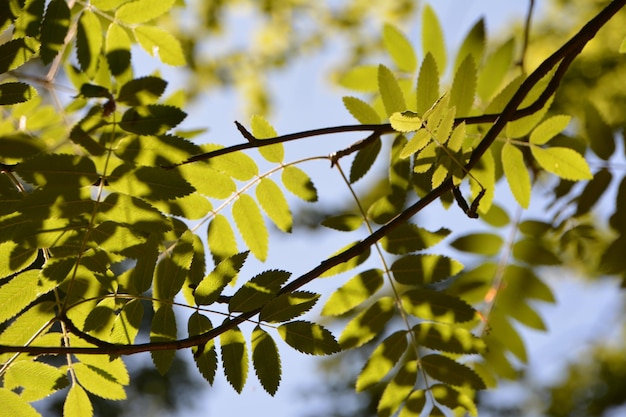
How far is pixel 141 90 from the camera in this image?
1.93 meters

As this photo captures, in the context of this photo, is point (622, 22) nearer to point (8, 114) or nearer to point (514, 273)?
point (514, 273)

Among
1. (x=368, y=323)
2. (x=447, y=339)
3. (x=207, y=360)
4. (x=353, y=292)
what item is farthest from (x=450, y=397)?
(x=207, y=360)

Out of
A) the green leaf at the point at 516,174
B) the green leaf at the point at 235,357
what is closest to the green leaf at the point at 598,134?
the green leaf at the point at 516,174

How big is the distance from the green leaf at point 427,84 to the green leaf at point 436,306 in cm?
59

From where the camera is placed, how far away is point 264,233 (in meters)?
2.14

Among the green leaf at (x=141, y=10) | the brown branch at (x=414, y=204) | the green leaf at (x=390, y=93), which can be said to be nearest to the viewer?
the brown branch at (x=414, y=204)

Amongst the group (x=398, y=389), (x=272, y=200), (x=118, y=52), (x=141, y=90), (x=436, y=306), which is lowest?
(x=398, y=389)

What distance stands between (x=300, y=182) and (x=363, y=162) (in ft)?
0.79

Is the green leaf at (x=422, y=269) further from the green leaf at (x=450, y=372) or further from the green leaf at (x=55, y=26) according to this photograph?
the green leaf at (x=55, y=26)

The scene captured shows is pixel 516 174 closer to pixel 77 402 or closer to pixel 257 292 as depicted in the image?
pixel 257 292

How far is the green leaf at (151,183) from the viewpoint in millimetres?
1685

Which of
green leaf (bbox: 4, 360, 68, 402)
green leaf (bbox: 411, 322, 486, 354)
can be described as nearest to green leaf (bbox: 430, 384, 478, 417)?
green leaf (bbox: 411, 322, 486, 354)

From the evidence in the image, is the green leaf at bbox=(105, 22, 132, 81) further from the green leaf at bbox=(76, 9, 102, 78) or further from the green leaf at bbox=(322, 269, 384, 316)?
the green leaf at bbox=(322, 269, 384, 316)

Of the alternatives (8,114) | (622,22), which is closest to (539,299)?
(8,114)
